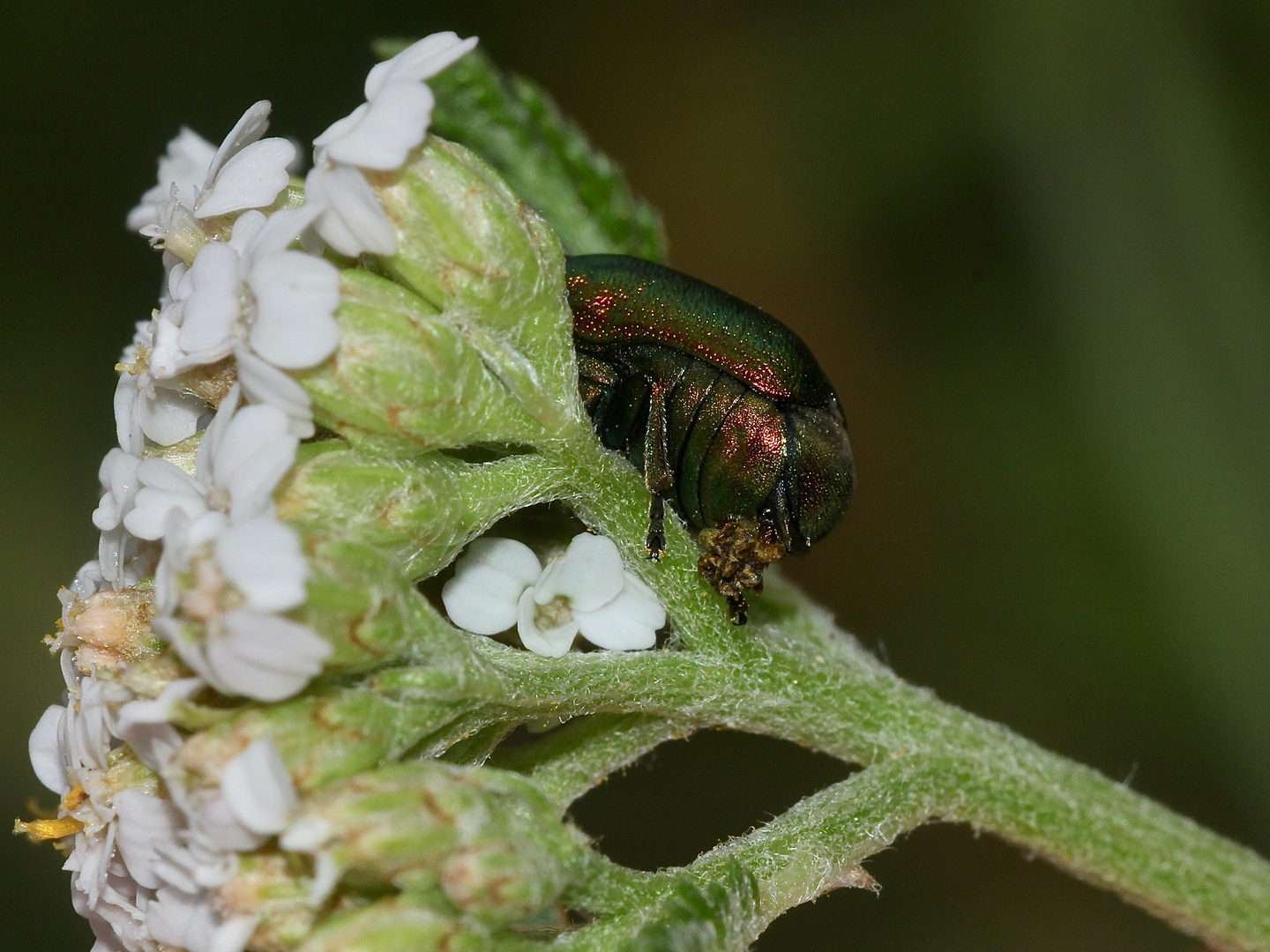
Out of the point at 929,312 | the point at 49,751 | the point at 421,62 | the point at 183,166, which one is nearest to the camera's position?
the point at 421,62

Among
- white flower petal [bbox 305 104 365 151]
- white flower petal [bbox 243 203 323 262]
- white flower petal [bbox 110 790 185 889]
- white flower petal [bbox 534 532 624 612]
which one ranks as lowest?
white flower petal [bbox 110 790 185 889]

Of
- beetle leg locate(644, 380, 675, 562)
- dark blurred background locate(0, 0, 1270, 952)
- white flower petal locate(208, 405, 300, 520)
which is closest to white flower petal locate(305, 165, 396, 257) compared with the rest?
white flower petal locate(208, 405, 300, 520)

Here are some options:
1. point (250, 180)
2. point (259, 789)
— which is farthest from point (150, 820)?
point (250, 180)

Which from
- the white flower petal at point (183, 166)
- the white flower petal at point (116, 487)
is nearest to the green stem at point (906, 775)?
the white flower petal at point (116, 487)

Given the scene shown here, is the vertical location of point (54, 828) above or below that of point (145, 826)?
below

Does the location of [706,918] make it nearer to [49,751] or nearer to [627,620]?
[627,620]

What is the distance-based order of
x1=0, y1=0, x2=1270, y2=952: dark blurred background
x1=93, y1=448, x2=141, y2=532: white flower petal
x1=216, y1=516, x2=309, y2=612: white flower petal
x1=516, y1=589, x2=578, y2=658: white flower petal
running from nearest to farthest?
x1=216, y1=516, x2=309, y2=612: white flower petal → x1=93, y1=448, x2=141, y2=532: white flower petal → x1=516, y1=589, x2=578, y2=658: white flower petal → x1=0, y1=0, x2=1270, y2=952: dark blurred background

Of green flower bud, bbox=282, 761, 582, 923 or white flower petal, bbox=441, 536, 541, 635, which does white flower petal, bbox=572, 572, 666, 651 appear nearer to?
white flower petal, bbox=441, 536, 541, 635
